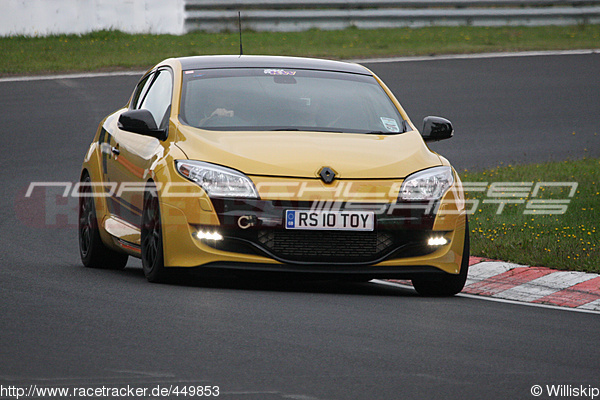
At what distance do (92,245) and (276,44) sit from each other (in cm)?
1707

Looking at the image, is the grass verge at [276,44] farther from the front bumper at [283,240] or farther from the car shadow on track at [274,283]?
the front bumper at [283,240]

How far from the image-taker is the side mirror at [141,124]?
8.23 metres

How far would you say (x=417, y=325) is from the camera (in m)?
6.79

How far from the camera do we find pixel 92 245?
30.9ft

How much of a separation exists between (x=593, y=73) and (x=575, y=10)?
22.6 feet

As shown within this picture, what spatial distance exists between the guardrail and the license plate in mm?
19913

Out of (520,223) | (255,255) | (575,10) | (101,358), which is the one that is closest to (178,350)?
(101,358)

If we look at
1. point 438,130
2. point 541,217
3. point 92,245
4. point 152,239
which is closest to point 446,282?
point 438,130

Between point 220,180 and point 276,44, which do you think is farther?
point 276,44

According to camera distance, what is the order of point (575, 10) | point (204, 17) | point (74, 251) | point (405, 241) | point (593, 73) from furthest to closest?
point (575, 10)
point (204, 17)
point (593, 73)
point (74, 251)
point (405, 241)

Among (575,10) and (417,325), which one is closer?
(417,325)

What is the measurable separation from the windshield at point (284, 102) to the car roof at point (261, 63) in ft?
0.26

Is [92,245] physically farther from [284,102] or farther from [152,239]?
[284,102]

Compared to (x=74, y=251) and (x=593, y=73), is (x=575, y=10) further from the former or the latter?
(x=74, y=251)
